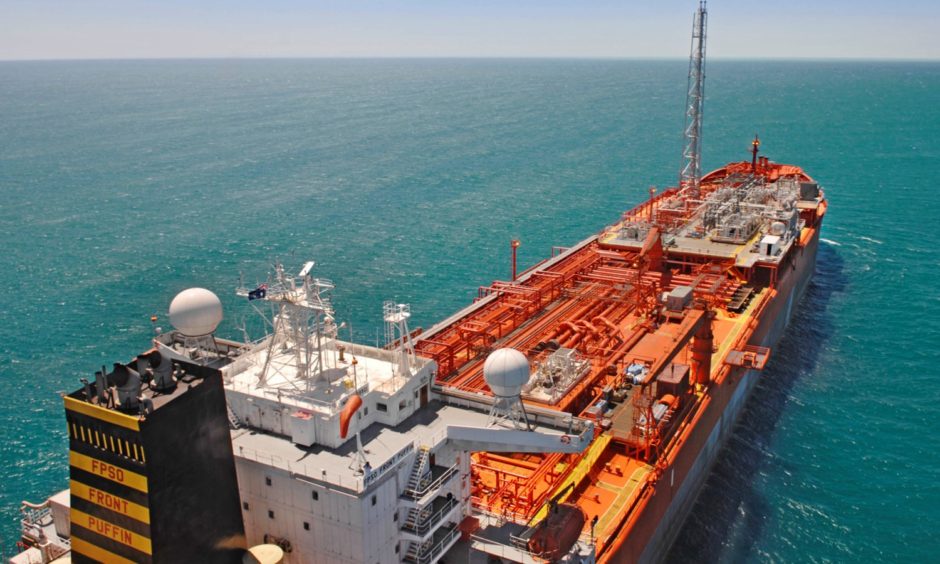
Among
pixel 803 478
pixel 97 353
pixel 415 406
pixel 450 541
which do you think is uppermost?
pixel 415 406

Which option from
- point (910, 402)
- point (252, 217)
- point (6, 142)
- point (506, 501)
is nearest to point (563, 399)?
point (506, 501)

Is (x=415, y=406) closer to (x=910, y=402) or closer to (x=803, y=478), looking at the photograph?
(x=803, y=478)

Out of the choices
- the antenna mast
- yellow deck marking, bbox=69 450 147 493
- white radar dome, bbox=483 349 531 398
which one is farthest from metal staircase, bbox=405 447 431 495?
the antenna mast

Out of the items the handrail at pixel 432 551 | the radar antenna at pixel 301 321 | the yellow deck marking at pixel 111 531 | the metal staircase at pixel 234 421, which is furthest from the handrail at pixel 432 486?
the yellow deck marking at pixel 111 531

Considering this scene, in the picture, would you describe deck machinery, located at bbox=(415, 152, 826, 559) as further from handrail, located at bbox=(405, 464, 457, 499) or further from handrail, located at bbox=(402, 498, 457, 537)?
handrail, located at bbox=(405, 464, 457, 499)

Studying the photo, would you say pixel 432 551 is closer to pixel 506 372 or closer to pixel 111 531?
pixel 506 372

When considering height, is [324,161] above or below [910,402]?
above

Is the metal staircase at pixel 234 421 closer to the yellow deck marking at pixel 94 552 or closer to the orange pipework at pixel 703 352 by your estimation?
the yellow deck marking at pixel 94 552
